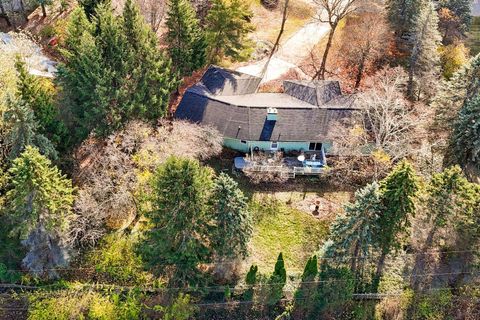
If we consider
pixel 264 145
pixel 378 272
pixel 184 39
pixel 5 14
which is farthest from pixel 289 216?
pixel 5 14

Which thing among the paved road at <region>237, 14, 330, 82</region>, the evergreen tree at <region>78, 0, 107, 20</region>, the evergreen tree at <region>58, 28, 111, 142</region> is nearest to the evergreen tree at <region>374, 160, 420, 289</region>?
the evergreen tree at <region>58, 28, 111, 142</region>

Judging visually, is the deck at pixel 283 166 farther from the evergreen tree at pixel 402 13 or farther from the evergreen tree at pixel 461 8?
the evergreen tree at pixel 461 8

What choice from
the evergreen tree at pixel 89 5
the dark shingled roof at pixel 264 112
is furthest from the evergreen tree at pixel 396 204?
the evergreen tree at pixel 89 5

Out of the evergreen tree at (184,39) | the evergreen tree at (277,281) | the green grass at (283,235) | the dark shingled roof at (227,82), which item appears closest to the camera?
the evergreen tree at (277,281)

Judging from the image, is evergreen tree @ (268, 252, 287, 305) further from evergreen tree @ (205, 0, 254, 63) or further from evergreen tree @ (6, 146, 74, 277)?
evergreen tree @ (205, 0, 254, 63)

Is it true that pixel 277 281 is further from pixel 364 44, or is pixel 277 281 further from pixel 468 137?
pixel 364 44

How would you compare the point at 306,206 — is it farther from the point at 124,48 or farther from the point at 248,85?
the point at 124,48
